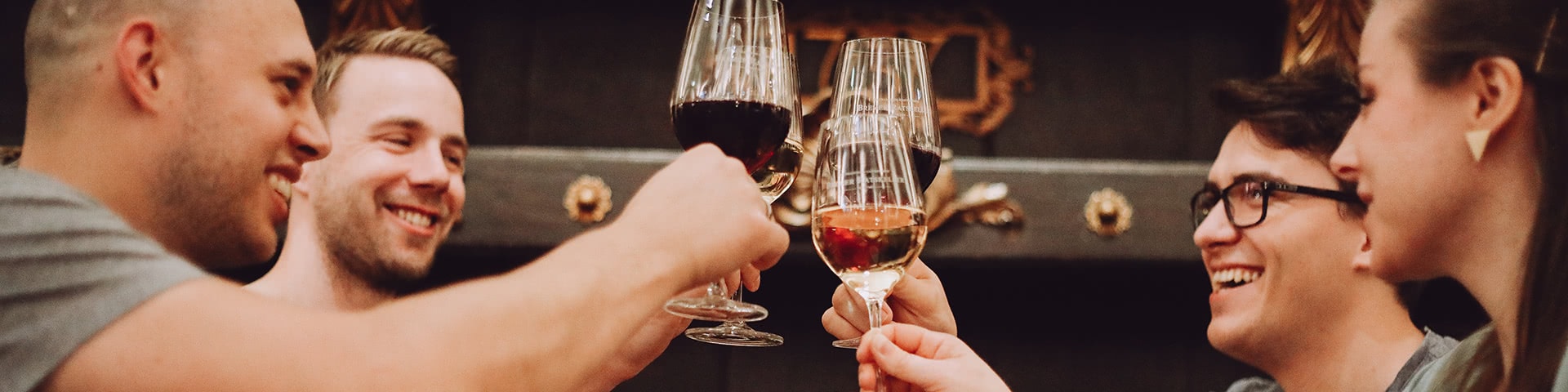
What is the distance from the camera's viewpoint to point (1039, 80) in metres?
Answer: 2.70

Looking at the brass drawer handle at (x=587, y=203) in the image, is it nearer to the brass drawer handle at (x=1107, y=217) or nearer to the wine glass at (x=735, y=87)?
the brass drawer handle at (x=1107, y=217)

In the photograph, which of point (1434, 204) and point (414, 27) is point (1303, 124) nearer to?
point (1434, 204)

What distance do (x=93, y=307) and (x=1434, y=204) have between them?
1132 millimetres

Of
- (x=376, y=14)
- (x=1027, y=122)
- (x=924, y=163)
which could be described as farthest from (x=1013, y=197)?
(x=376, y=14)

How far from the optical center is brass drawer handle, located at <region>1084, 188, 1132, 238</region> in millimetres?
2453

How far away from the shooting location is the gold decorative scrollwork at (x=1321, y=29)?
247 centimetres

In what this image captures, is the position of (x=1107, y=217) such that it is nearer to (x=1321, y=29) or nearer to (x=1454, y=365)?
(x=1321, y=29)

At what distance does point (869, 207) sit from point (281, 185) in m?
1.31

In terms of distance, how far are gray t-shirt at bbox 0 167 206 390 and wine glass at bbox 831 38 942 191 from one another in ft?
2.13

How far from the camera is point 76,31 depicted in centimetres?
116

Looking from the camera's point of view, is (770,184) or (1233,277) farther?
(1233,277)

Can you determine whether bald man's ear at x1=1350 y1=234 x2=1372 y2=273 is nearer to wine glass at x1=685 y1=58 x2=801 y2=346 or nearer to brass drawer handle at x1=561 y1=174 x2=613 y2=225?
wine glass at x1=685 y1=58 x2=801 y2=346

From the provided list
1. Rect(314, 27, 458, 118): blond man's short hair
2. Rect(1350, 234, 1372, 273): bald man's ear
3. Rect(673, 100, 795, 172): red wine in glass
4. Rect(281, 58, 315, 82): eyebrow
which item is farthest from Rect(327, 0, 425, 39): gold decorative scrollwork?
Rect(1350, 234, 1372, 273): bald man's ear

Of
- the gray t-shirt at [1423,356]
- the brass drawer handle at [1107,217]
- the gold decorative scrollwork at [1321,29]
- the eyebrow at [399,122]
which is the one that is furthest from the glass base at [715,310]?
the gold decorative scrollwork at [1321,29]
